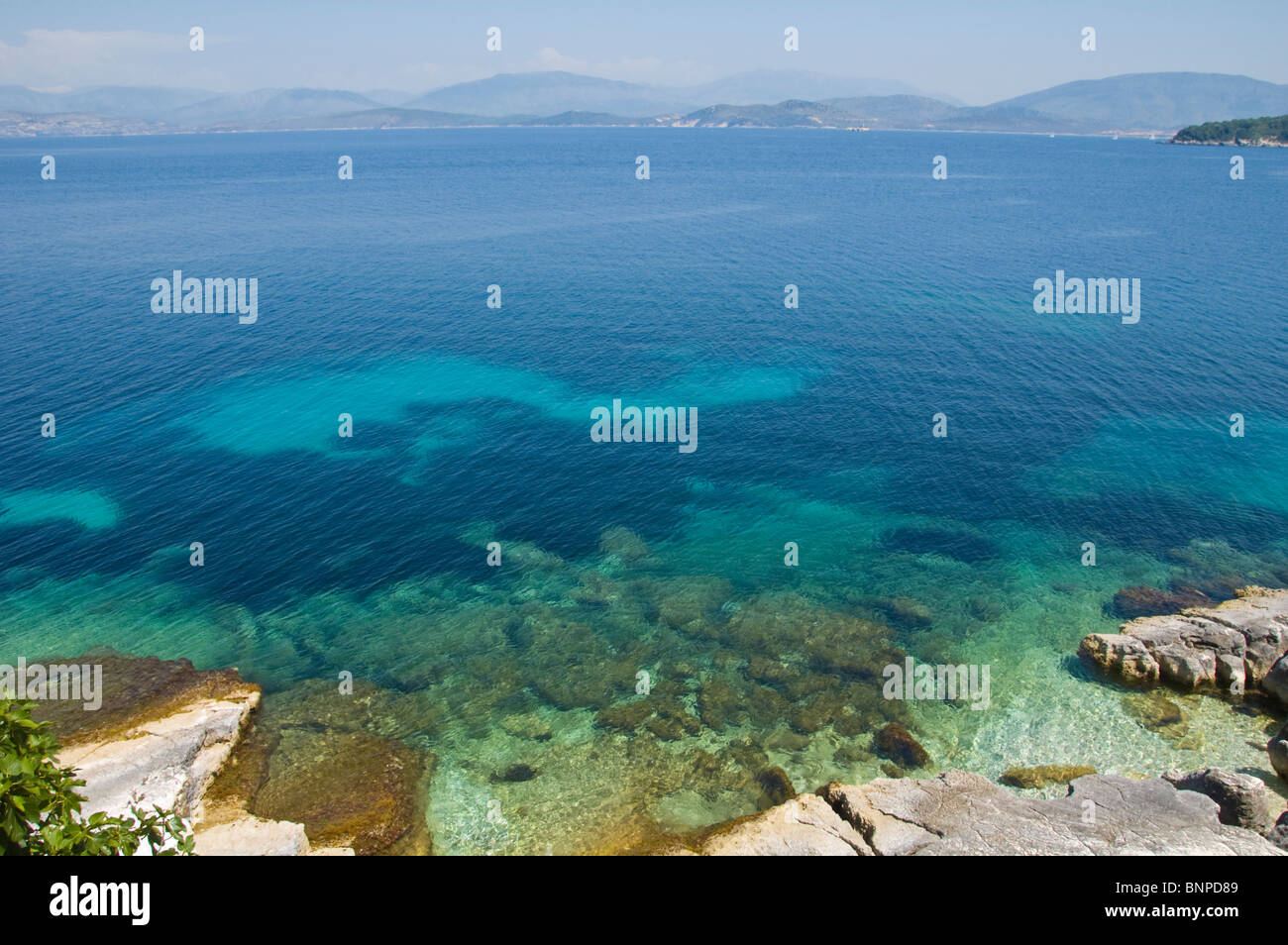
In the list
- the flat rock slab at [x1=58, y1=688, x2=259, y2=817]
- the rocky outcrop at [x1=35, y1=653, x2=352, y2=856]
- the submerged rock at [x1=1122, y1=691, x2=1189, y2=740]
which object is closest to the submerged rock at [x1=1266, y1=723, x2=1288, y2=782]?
the submerged rock at [x1=1122, y1=691, x2=1189, y2=740]

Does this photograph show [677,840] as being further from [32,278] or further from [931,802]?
[32,278]

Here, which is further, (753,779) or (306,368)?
(306,368)

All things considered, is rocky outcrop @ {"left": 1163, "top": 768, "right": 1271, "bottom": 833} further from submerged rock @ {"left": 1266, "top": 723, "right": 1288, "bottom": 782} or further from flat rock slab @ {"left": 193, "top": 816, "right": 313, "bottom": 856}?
flat rock slab @ {"left": 193, "top": 816, "right": 313, "bottom": 856}

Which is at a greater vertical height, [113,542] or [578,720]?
[113,542]

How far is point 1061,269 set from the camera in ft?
399

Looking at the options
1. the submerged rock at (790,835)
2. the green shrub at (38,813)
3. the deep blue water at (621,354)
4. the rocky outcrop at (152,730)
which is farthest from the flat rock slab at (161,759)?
the submerged rock at (790,835)

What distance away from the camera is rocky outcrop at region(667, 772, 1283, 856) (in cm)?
2975

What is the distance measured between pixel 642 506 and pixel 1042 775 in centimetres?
3310

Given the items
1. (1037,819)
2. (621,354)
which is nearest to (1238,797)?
(1037,819)

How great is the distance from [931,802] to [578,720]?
18263 millimetres

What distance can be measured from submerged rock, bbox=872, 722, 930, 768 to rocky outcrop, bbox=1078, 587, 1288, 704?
1354 cm
